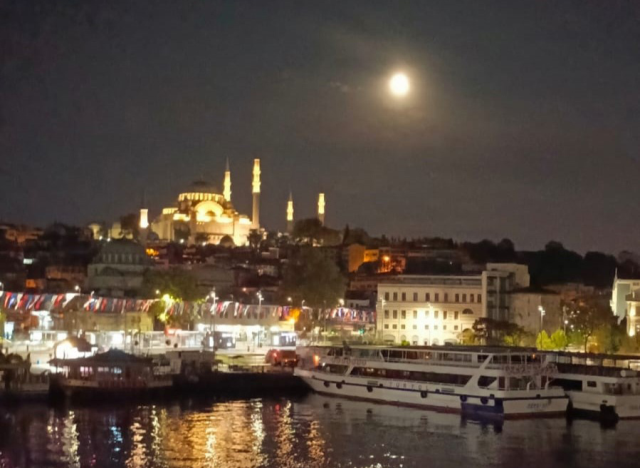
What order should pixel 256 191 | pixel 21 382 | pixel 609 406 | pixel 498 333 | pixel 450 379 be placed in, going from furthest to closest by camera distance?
pixel 256 191
pixel 498 333
pixel 450 379
pixel 21 382
pixel 609 406

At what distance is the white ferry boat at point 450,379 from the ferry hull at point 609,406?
0.55 m

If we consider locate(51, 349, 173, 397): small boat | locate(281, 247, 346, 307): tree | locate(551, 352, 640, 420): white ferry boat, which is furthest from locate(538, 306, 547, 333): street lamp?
locate(51, 349, 173, 397): small boat

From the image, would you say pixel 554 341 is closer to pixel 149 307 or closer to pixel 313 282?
pixel 313 282

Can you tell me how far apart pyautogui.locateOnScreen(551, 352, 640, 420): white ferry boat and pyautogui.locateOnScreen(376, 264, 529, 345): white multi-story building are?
1551 centimetres

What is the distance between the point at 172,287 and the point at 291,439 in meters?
24.4

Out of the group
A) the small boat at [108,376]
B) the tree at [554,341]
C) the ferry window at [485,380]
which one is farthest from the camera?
the tree at [554,341]

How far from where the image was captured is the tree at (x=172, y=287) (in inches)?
1763

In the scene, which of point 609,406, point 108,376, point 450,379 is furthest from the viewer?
point 108,376

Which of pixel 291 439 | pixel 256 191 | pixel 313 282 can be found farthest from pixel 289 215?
pixel 291 439

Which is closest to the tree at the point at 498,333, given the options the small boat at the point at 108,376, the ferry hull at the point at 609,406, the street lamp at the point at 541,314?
the street lamp at the point at 541,314

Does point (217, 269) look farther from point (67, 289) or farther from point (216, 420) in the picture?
point (216, 420)

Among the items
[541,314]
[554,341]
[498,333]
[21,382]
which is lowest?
[21,382]

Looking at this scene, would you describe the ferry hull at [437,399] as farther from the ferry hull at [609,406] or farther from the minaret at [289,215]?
the minaret at [289,215]

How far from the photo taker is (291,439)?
21.4 meters
